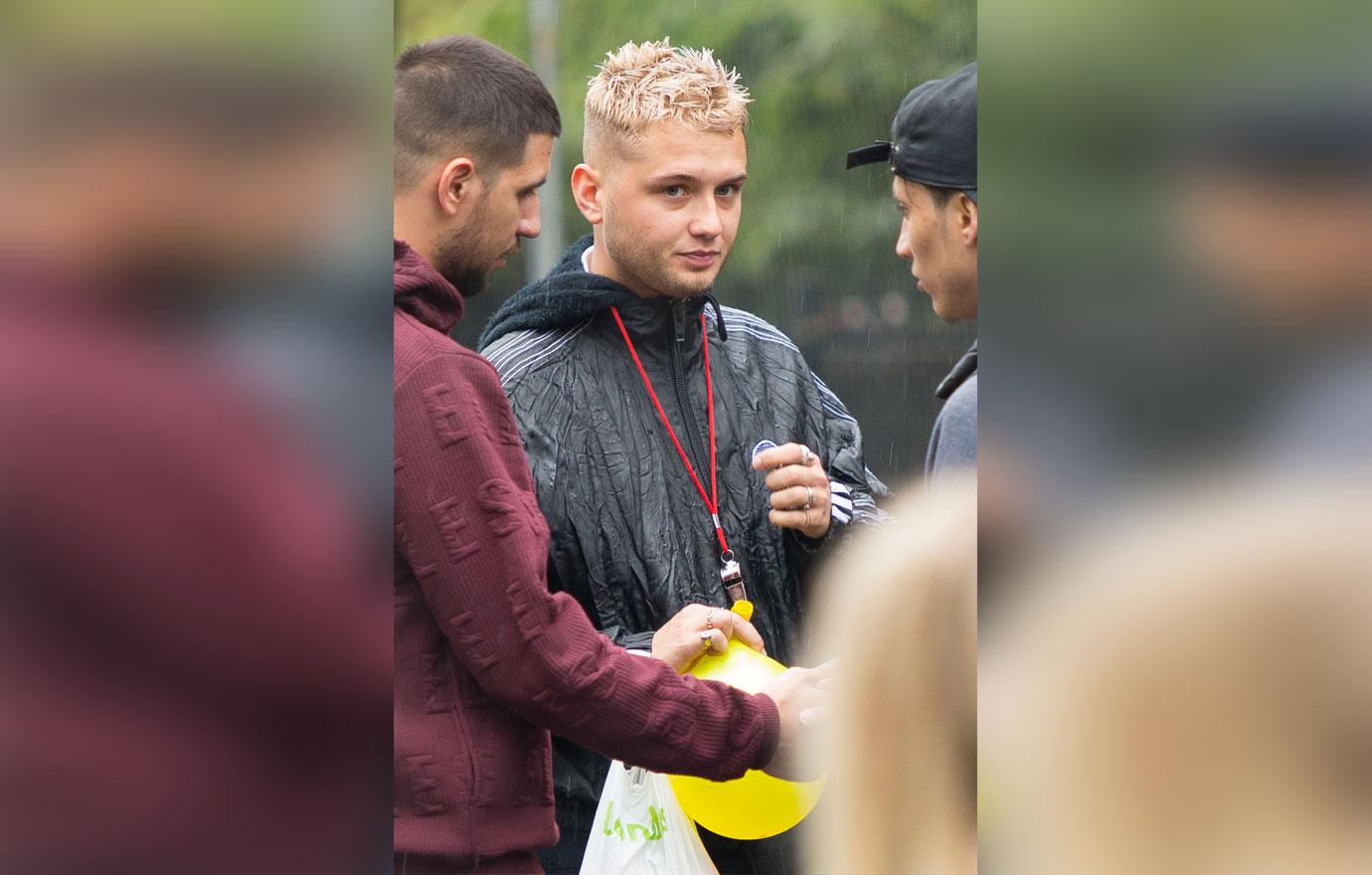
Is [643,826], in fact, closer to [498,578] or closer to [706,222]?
[498,578]

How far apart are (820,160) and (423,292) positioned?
29.7 inches

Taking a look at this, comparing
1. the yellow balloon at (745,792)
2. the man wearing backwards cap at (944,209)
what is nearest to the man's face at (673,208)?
the man wearing backwards cap at (944,209)

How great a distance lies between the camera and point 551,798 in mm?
2293

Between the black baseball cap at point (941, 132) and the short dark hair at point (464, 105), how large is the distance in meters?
0.59

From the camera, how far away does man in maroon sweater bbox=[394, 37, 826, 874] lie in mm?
2057

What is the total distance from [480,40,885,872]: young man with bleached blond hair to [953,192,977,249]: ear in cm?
35

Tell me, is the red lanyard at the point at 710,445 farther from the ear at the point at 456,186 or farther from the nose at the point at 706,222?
the ear at the point at 456,186

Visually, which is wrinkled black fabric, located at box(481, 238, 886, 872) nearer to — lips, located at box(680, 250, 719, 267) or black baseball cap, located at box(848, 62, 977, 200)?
lips, located at box(680, 250, 719, 267)

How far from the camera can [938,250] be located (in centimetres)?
240
